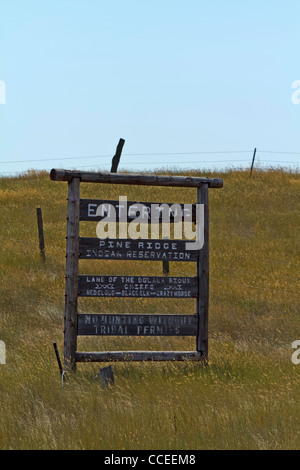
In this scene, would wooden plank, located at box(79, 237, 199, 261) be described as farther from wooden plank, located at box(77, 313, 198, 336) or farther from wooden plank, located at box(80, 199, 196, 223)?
wooden plank, located at box(77, 313, 198, 336)

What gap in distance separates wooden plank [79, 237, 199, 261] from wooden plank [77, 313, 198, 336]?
2.76 feet

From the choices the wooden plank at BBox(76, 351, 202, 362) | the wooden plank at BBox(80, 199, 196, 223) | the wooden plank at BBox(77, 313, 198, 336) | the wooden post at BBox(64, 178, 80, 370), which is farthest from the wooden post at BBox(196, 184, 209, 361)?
the wooden post at BBox(64, 178, 80, 370)

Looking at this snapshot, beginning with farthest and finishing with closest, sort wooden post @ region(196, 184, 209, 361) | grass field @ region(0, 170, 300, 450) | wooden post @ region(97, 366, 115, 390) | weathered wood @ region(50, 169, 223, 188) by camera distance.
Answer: wooden post @ region(196, 184, 209, 361)
weathered wood @ region(50, 169, 223, 188)
wooden post @ region(97, 366, 115, 390)
grass field @ region(0, 170, 300, 450)

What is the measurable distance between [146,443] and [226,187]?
29.8 m

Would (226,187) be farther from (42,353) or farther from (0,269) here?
(42,353)

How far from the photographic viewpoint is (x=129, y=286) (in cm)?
901

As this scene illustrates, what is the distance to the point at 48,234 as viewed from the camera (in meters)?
24.2

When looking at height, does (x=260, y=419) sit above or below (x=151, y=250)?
below

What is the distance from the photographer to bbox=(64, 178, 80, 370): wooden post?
29.0ft

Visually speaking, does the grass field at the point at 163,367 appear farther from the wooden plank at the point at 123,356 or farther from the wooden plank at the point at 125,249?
the wooden plank at the point at 125,249

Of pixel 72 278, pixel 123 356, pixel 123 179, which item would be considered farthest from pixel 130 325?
pixel 123 179

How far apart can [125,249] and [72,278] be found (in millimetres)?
865

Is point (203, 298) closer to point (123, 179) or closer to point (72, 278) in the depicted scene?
point (72, 278)
